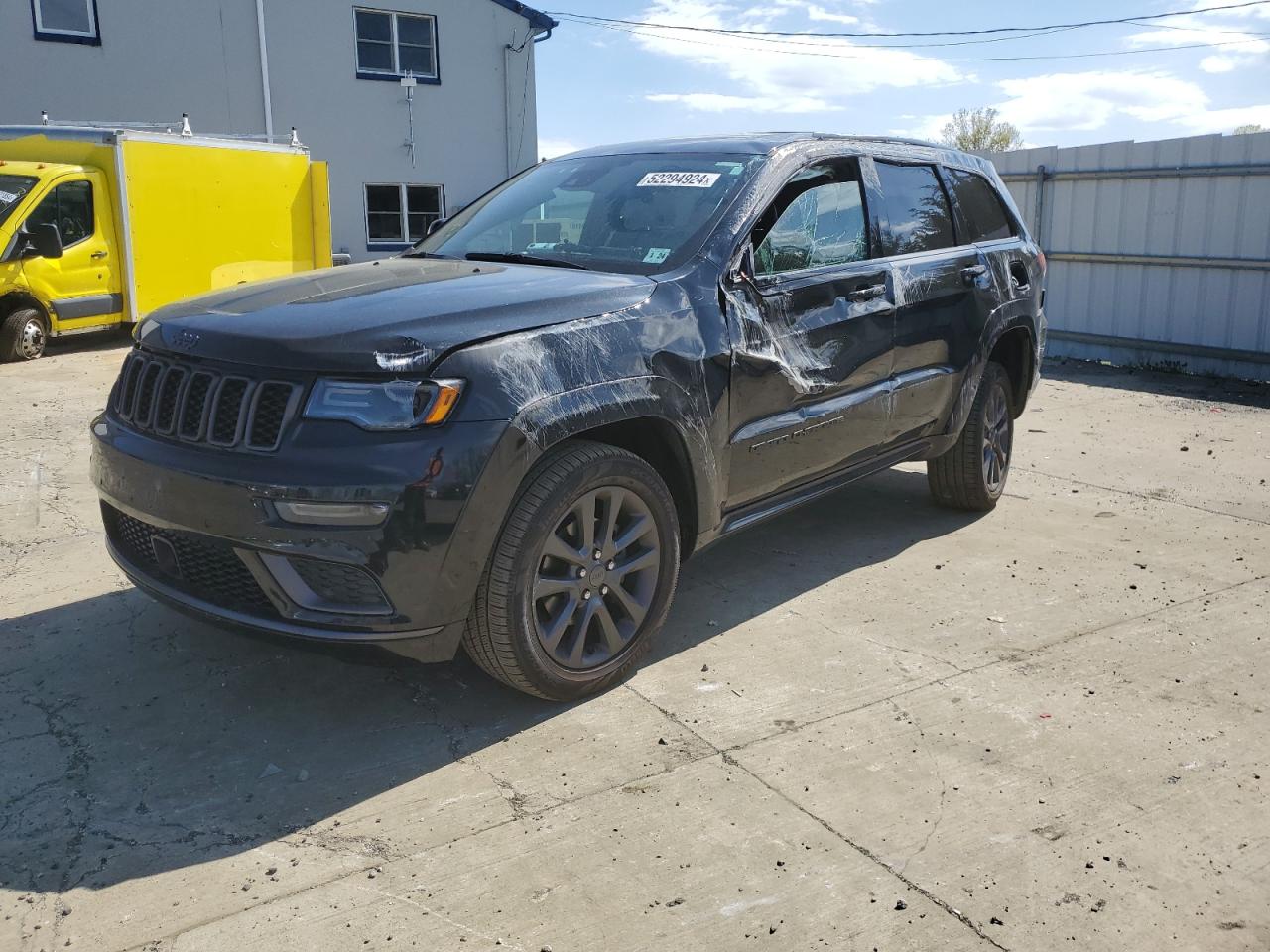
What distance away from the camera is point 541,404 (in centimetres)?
331

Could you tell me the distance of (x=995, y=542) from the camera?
5.62 meters

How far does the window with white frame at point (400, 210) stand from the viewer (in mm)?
20312

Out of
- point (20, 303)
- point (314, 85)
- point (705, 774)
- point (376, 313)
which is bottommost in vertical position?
point (705, 774)

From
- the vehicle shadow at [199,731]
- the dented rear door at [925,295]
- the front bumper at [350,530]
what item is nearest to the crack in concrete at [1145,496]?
the dented rear door at [925,295]

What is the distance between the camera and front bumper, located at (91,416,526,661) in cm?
308

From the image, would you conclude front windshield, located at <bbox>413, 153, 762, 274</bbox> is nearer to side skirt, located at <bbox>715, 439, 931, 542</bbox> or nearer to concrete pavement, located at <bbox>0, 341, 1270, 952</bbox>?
side skirt, located at <bbox>715, 439, 931, 542</bbox>

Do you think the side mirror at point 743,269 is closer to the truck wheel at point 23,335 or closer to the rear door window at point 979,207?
the rear door window at point 979,207

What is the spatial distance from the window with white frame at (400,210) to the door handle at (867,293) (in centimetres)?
1657

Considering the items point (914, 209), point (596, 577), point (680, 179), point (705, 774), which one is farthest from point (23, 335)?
point (705, 774)

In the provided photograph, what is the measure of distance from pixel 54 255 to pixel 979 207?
9938 mm

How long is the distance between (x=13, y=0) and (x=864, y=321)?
16554mm

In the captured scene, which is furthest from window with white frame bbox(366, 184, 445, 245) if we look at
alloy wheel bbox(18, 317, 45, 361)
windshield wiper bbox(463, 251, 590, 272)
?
windshield wiper bbox(463, 251, 590, 272)

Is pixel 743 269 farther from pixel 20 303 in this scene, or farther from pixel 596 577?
pixel 20 303

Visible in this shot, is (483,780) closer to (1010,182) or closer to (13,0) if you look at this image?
(1010,182)
